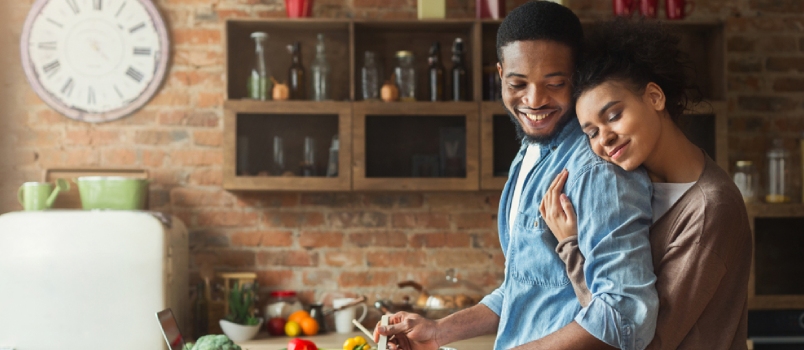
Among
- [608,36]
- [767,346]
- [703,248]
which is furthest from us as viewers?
[767,346]

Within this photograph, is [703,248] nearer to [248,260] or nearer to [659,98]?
[659,98]

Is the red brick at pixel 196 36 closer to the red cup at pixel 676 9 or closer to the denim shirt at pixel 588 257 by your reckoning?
the red cup at pixel 676 9

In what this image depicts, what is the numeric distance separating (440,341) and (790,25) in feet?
8.96

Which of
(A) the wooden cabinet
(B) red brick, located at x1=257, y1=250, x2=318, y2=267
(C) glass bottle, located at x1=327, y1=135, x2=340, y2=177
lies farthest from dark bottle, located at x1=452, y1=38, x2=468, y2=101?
(B) red brick, located at x1=257, y1=250, x2=318, y2=267

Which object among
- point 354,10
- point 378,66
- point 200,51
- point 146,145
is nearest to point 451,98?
point 378,66

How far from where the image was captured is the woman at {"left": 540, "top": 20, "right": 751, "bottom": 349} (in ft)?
3.91

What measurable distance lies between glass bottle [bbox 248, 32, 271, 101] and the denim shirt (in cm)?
189

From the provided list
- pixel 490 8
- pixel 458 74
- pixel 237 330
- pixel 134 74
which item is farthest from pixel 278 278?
pixel 490 8

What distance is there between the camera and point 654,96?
1.25 m

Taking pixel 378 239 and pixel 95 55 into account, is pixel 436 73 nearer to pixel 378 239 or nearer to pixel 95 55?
pixel 378 239

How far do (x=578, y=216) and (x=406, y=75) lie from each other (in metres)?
2.03

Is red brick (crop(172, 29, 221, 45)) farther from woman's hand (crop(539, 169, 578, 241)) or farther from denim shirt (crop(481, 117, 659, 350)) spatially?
woman's hand (crop(539, 169, 578, 241))

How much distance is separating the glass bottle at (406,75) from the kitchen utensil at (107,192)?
116 cm

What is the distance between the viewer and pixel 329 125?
3139mm
